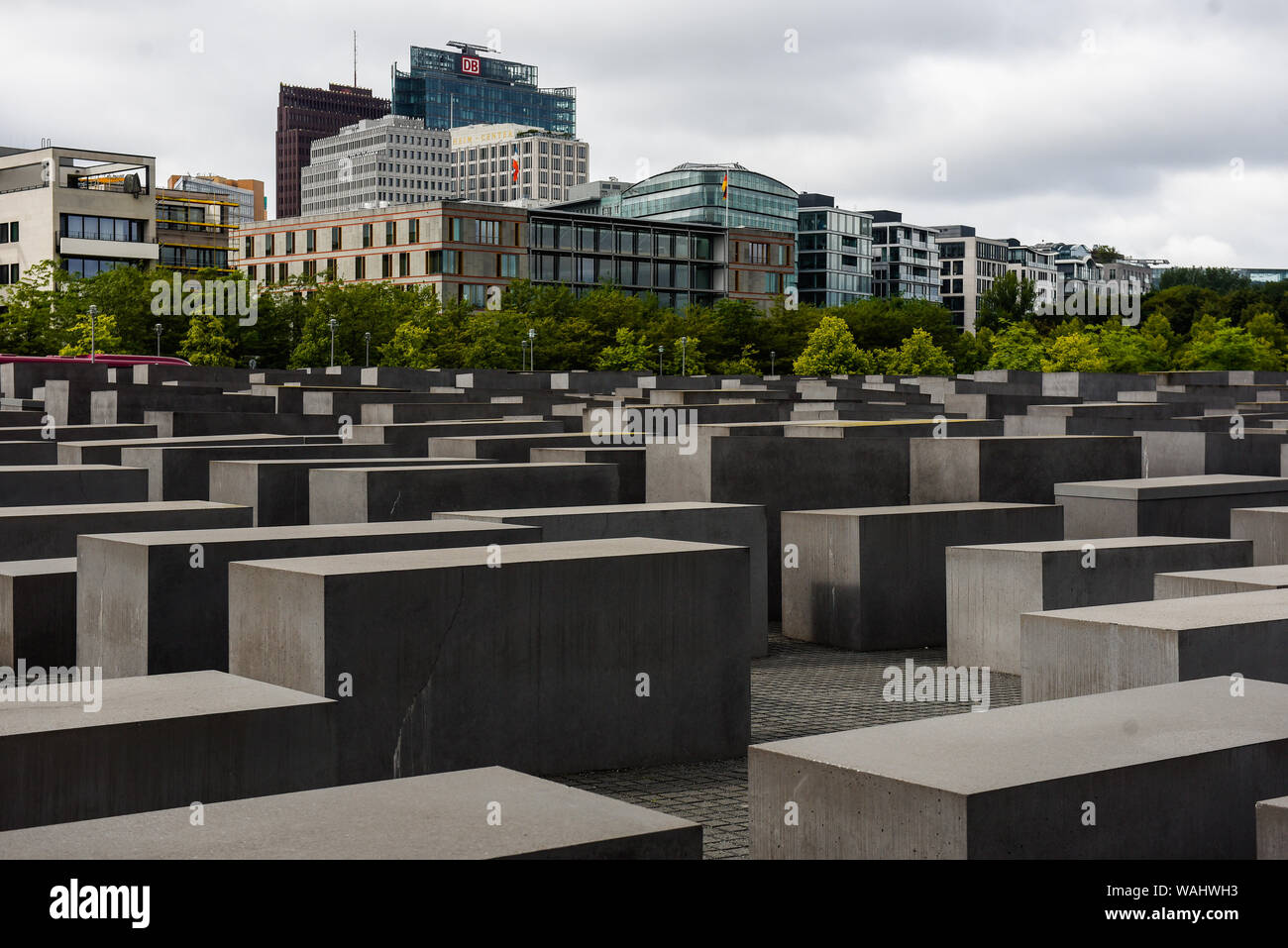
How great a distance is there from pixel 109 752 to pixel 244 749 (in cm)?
57

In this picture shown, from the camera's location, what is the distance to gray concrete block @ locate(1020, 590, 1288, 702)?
27.2ft

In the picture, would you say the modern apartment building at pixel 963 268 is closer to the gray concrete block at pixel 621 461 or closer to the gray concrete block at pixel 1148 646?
the gray concrete block at pixel 621 461

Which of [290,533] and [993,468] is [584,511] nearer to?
[290,533]

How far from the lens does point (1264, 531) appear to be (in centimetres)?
1369

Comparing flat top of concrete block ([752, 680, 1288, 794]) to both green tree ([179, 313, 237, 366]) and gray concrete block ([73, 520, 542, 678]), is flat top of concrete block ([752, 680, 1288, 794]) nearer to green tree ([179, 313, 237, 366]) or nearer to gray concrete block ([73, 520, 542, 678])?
gray concrete block ([73, 520, 542, 678])

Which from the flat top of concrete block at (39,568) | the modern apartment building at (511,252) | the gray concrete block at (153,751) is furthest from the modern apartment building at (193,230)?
the gray concrete block at (153,751)

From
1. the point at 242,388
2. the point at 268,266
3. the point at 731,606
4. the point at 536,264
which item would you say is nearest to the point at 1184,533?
the point at 731,606

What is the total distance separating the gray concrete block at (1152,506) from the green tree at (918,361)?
68860mm

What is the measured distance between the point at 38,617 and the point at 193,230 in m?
123

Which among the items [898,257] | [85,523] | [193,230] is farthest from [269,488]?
[898,257]

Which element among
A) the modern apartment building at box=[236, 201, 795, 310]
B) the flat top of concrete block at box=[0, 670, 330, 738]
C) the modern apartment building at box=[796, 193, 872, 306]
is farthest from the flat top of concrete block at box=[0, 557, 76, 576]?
the modern apartment building at box=[796, 193, 872, 306]

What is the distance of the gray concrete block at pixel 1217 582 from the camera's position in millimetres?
10195
